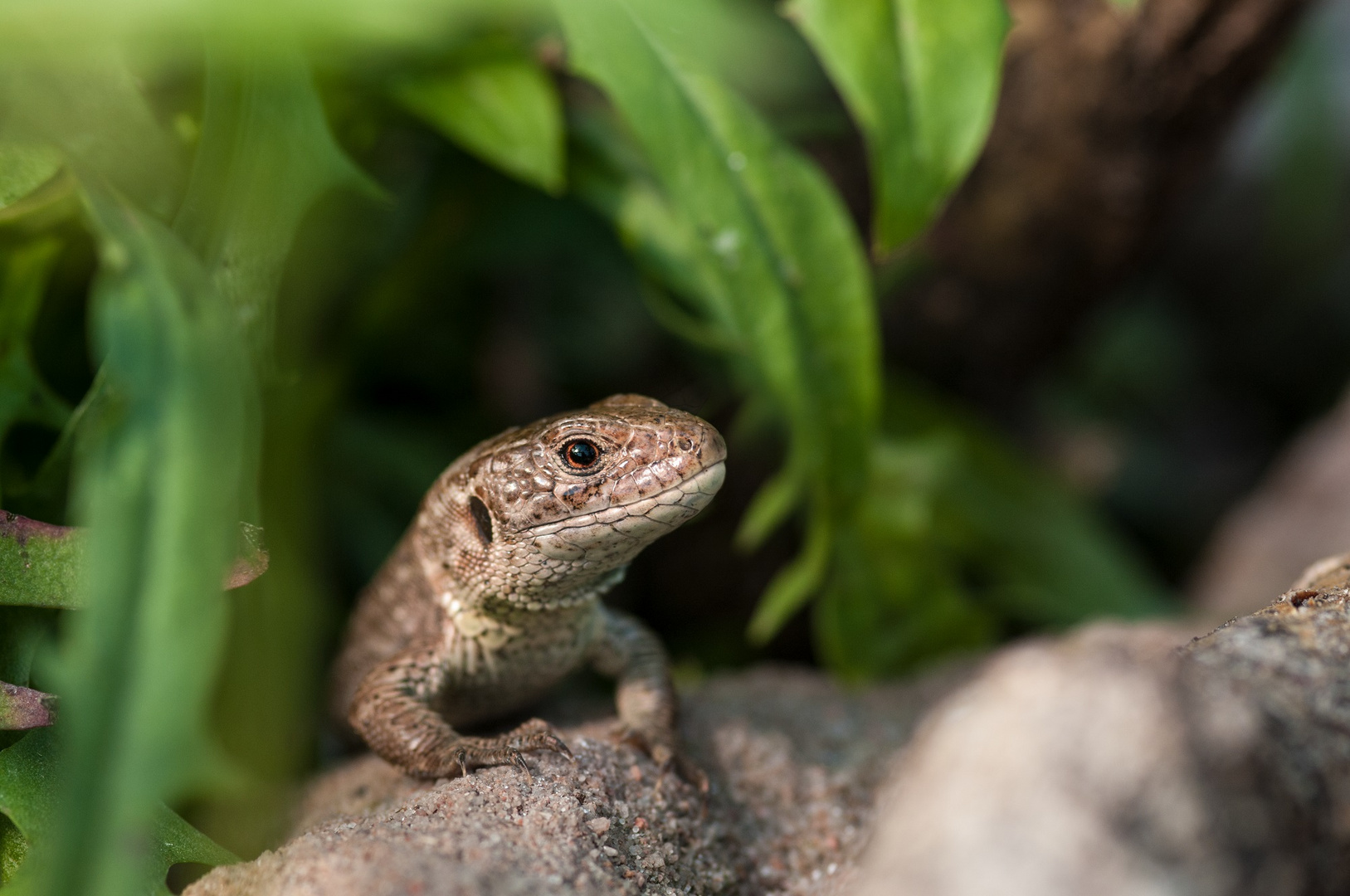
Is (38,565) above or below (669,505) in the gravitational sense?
above

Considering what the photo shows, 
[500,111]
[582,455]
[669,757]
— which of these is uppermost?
[500,111]

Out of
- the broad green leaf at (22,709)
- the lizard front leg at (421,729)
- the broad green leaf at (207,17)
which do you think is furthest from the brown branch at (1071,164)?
the broad green leaf at (22,709)

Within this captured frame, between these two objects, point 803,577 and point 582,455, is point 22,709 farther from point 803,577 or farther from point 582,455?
point 803,577

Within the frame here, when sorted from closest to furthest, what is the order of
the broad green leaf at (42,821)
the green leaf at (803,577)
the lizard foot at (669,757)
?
the broad green leaf at (42,821) < the lizard foot at (669,757) < the green leaf at (803,577)

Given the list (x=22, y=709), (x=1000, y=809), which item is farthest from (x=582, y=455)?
(x=1000, y=809)

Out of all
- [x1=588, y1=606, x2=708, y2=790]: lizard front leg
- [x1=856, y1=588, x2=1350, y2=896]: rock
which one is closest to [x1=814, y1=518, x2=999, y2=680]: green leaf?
[x1=588, y1=606, x2=708, y2=790]: lizard front leg

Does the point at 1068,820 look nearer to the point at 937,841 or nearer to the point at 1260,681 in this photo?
the point at 937,841

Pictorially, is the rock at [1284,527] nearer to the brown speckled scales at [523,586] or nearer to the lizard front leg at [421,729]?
the brown speckled scales at [523,586]
